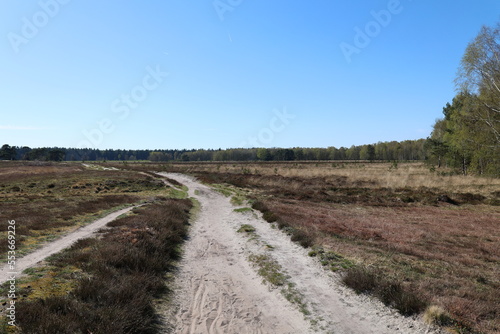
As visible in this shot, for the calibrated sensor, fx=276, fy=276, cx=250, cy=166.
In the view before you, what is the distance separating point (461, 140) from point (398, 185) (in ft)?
34.9

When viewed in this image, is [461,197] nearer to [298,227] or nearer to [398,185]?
[398,185]

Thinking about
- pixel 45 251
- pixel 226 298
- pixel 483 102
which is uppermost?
pixel 483 102

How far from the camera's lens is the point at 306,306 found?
307 inches

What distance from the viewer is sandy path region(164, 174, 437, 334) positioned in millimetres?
6793

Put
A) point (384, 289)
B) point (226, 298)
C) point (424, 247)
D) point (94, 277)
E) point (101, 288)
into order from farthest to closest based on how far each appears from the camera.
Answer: point (424, 247), point (226, 298), point (94, 277), point (384, 289), point (101, 288)

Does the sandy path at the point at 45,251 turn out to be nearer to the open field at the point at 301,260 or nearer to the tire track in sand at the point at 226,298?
the open field at the point at 301,260

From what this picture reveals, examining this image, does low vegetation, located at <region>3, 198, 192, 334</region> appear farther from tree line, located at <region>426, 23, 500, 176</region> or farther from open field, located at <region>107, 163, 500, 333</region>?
tree line, located at <region>426, 23, 500, 176</region>

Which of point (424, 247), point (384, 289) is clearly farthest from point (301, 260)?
point (424, 247)

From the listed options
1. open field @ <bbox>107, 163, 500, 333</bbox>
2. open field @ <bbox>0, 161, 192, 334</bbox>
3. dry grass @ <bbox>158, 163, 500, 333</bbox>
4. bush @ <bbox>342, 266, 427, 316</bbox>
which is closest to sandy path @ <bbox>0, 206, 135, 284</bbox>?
open field @ <bbox>0, 161, 192, 334</bbox>

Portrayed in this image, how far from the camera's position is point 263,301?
829 centimetres

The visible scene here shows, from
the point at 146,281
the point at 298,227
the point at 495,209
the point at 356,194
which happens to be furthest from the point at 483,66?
the point at 146,281

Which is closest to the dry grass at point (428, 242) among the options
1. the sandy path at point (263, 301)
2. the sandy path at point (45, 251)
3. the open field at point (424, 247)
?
the open field at point (424, 247)

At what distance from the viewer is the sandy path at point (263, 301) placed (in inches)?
267

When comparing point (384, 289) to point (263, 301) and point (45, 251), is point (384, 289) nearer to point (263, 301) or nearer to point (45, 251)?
point (263, 301)
